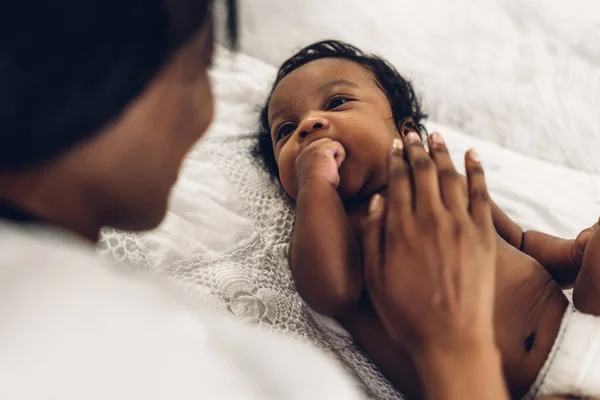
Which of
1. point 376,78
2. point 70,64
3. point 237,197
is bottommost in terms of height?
point 237,197

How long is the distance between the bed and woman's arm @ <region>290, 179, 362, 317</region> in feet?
0.37

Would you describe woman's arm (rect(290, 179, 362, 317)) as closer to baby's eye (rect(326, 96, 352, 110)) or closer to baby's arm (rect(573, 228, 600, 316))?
baby's eye (rect(326, 96, 352, 110))

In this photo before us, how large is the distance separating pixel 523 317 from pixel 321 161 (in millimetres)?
348

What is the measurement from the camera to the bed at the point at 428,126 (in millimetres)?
865

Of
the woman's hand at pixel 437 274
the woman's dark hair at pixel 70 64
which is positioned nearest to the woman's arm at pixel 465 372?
the woman's hand at pixel 437 274

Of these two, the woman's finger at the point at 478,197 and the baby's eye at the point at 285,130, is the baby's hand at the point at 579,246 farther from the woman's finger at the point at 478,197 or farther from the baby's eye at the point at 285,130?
the baby's eye at the point at 285,130

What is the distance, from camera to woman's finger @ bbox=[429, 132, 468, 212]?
24.7 inches

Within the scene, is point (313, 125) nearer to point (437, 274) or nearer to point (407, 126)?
point (407, 126)

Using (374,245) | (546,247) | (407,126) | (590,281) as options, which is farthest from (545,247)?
(374,245)

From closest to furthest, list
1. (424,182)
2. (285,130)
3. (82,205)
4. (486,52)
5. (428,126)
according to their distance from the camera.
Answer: (82,205)
(424,182)
(285,130)
(428,126)
(486,52)

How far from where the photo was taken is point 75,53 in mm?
384

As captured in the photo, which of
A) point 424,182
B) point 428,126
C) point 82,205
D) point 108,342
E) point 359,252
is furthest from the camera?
point 428,126

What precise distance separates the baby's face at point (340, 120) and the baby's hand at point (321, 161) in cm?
2

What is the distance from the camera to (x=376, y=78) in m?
1.03
